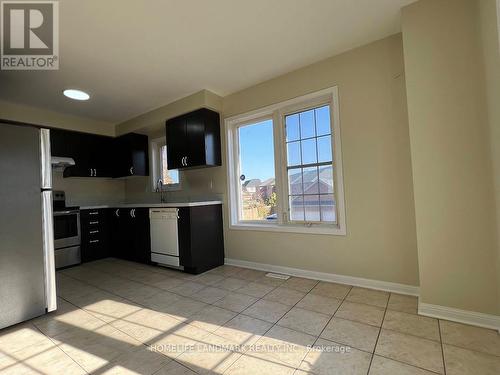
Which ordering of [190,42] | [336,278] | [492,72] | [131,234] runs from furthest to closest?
[131,234] < [336,278] < [190,42] < [492,72]

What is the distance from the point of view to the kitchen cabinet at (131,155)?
4402mm

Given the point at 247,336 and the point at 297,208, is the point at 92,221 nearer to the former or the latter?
the point at 297,208

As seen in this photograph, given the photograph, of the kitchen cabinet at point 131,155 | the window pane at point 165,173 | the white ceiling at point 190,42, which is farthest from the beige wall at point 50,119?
the window pane at point 165,173

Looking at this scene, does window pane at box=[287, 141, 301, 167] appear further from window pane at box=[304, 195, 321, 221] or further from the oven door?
the oven door

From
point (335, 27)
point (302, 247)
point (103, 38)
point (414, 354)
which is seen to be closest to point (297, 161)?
point (302, 247)

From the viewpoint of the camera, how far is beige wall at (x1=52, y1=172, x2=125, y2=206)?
13.8 ft

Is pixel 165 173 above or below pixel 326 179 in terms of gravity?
above

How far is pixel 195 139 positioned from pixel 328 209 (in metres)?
2.04

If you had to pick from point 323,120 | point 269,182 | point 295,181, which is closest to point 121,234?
point 269,182

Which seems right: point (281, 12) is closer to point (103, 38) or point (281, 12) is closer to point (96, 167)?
point (103, 38)

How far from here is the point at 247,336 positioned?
170cm

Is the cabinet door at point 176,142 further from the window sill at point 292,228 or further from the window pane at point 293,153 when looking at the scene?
the window pane at point 293,153

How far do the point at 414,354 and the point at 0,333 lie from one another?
2.97 metres

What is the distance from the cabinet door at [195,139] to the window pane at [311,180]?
4.59ft
